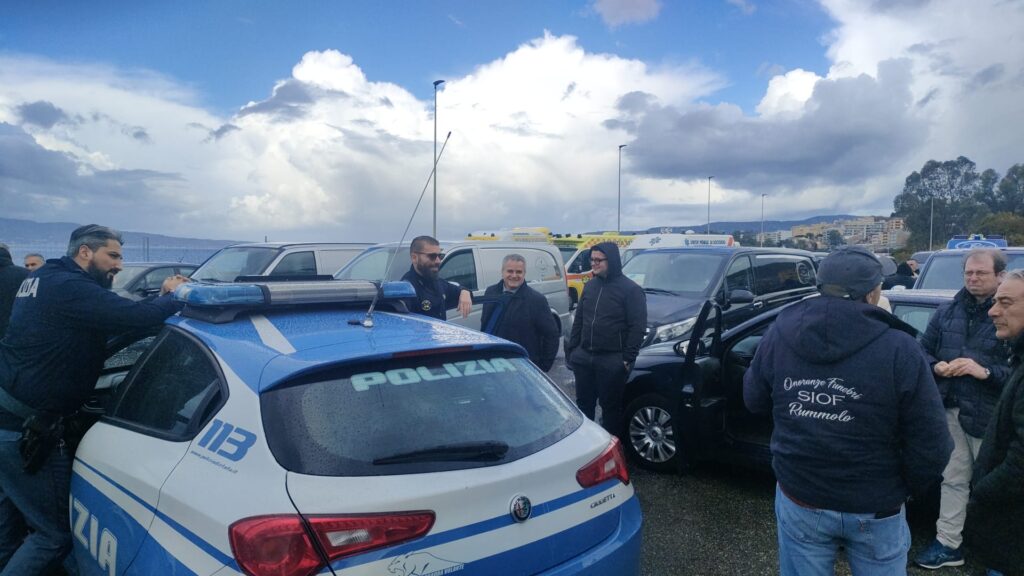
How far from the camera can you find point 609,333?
483cm

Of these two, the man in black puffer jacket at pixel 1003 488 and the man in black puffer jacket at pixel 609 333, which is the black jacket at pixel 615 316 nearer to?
the man in black puffer jacket at pixel 609 333

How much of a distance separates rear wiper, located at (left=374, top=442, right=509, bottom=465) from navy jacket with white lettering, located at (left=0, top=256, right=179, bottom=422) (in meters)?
1.69

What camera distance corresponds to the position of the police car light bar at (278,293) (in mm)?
2494

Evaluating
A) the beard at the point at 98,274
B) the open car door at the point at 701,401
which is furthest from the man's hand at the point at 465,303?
the beard at the point at 98,274

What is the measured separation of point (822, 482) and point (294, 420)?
1.77 metres

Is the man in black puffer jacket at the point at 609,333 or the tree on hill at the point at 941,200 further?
the tree on hill at the point at 941,200

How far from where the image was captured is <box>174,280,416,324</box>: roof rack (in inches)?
98.4

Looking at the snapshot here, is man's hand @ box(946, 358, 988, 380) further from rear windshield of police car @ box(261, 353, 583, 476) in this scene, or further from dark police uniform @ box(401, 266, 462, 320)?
dark police uniform @ box(401, 266, 462, 320)

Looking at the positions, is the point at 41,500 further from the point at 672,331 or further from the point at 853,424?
the point at 672,331

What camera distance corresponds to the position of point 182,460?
6.68 feet

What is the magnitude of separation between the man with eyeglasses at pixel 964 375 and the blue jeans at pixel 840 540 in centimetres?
152

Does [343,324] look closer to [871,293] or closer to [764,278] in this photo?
[871,293]

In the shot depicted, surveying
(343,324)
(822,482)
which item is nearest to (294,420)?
(343,324)

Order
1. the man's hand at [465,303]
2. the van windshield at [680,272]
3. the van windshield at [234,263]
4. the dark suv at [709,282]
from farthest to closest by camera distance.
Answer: the van windshield at [234,263] < the van windshield at [680,272] < the dark suv at [709,282] < the man's hand at [465,303]
